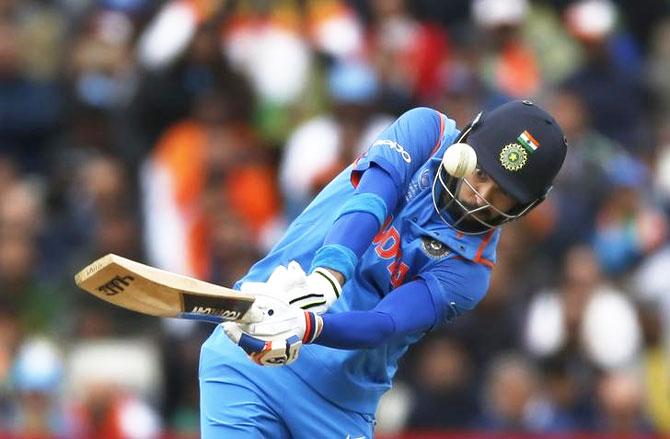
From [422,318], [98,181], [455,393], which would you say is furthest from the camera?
[98,181]

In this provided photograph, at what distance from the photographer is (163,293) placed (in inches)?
187

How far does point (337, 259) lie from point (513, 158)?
2.48 feet

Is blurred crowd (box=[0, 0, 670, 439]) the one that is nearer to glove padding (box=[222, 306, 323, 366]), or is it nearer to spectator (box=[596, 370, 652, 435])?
spectator (box=[596, 370, 652, 435])

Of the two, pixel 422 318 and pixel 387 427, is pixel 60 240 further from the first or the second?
pixel 422 318

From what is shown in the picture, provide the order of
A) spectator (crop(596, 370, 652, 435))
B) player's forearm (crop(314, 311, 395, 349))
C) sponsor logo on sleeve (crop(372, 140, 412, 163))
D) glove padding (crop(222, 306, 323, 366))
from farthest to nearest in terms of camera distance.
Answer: spectator (crop(596, 370, 652, 435)) → sponsor logo on sleeve (crop(372, 140, 412, 163)) → player's forearm (crop(314, 311, 395, 349)) → glove padding (crop(222, 306, 323, 366))

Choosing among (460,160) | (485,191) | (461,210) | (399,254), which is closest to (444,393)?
(399,254)

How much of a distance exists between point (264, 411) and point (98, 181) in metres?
4.54

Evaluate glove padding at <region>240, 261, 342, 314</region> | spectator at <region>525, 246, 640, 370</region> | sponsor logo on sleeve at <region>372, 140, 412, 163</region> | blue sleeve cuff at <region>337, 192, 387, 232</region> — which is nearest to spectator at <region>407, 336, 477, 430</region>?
spectator at <region>525, 246, 640, 370</region>

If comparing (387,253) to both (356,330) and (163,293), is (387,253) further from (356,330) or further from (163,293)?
(163,293)

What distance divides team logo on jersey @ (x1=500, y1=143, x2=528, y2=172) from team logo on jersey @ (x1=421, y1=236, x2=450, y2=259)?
17.8 inches

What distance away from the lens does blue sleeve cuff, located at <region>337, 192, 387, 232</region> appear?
5.16m

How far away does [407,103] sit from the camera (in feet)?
33.9

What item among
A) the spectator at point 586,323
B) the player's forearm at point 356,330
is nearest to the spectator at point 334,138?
the spectator at point 586,323

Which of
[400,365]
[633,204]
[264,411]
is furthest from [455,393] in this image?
[264,411]
